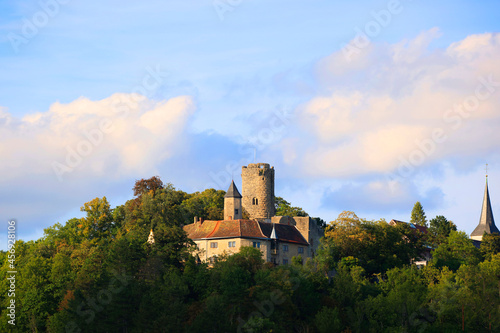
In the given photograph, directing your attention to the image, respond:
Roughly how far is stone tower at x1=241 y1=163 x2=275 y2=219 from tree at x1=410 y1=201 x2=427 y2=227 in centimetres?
3953

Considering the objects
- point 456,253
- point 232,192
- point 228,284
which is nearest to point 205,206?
point 232,192

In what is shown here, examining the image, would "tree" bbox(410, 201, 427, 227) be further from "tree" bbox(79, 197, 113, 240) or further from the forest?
"tree" bbox(79, 197, 113, 240)

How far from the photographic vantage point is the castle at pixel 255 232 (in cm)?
7875

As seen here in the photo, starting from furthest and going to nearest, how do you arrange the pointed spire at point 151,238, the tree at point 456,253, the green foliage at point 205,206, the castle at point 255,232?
the green foliage at point 205,206 → the tree at point 456,253 → the castle at point 255,232 → the pointed spire at point 151,238

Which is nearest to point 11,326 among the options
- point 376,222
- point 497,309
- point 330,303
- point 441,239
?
point 330,303

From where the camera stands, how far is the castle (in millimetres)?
78750

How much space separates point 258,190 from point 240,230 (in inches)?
507

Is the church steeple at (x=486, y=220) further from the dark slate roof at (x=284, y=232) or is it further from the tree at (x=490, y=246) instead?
the dark slate roof at (x=284, y=232)

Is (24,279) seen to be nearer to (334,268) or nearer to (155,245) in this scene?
(155,245)

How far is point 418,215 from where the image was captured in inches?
4961

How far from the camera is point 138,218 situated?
271ft

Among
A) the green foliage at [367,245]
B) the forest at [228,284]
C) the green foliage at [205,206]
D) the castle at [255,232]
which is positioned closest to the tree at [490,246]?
the forest at [228,284]

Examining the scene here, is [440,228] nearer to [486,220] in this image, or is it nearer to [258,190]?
[258,190]

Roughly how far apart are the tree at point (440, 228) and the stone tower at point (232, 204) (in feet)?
83.1
